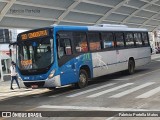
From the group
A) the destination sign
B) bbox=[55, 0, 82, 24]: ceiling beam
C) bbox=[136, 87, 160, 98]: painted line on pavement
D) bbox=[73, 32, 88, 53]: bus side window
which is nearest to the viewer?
bbox=[136, 87, 160, 98]: painted line on pavement

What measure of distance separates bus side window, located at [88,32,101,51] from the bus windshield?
3194mm

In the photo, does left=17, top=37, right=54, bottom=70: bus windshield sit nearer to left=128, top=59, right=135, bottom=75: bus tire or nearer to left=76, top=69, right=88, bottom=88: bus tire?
left=76, top=69, right=88, bottom=88: bus tire

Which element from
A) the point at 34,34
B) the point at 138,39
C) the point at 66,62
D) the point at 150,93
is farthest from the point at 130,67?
the point at 150,93

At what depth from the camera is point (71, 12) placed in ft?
113

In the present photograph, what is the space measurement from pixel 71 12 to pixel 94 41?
54.2 ft

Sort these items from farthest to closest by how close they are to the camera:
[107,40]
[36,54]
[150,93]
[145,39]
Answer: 1. [145,39]
2. [107,40]
3. [36,54]
4. [150,93]

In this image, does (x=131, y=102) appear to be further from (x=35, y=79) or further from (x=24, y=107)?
(x=35, y=79)

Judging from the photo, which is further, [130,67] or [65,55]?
[130,67]

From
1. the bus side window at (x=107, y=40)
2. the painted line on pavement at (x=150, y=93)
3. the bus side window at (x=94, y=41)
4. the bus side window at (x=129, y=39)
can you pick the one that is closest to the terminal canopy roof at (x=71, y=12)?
the bus side window at (x=129, y=39)

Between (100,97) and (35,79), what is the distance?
3754mm

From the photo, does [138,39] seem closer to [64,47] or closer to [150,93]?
Answer: [64,47]

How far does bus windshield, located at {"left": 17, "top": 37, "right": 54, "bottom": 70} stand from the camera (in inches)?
606

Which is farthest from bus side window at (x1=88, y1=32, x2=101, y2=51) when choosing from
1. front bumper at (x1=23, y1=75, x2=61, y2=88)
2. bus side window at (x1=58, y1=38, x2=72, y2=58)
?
front bumper at (x1=23, y1=75, x2=61, y2=88)

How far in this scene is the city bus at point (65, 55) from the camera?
15359mm
